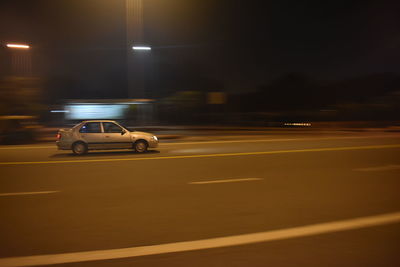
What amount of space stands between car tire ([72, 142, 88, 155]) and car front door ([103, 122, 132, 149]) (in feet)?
2.92

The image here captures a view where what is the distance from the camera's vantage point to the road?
4.00m

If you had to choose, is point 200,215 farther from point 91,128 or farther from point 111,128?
point 91,128

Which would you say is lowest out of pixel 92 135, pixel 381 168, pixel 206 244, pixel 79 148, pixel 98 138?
pixel 206 244

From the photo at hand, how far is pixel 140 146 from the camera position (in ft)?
44.8

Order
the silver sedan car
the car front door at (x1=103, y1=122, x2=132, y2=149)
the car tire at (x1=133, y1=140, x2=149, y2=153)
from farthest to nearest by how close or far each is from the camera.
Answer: the car tire at (x1=133, y1=140, x2=149, y2=153)
the car front door at (x1=103, y1=122, x2=132, y2=149)
the silver sedan car

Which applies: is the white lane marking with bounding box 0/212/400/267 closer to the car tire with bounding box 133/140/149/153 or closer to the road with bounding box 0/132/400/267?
the road with bounding box 0/132/400/267

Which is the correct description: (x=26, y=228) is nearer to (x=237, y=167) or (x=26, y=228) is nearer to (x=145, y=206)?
(x=145, y=206)

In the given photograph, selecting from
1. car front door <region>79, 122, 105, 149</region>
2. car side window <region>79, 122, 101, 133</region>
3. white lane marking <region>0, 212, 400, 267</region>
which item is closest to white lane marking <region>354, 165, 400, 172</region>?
white lane marking <region>0, 212, 400, 267</region>

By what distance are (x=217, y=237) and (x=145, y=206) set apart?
6.55 feet

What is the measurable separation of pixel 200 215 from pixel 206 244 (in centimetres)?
122

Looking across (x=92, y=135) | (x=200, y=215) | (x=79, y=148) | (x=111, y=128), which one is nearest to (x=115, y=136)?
(x=111, y=128)

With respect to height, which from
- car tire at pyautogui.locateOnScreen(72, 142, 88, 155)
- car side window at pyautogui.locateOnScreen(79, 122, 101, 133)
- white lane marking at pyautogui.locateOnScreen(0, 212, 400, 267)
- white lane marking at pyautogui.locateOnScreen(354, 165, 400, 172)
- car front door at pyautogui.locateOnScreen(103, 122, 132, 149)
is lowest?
white lane marking at pyautogui.locateOnScreen(0, 212, 400, 267)

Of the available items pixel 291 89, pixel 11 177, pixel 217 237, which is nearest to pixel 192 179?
pixel 217 237

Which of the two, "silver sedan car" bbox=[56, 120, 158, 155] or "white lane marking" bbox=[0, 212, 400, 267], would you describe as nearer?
"white lane marking" bbox=[0, 212, 400, 267]
